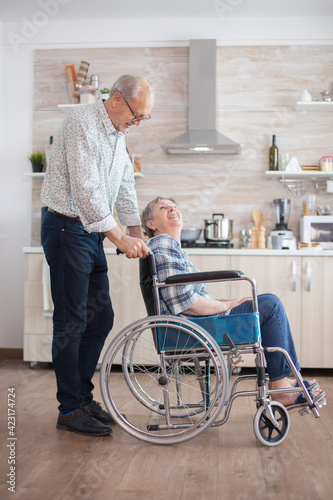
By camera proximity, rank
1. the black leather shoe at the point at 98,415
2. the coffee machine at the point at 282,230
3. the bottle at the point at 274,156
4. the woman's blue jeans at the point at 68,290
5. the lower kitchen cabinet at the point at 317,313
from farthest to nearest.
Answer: the bottle at the point at 274,156, the coffee machine at the point at 282,230, the lower kitchen cabinet at the point at 317,313, the black leather shoe at the point at 98,415, the woman's blue jeans at the point at 68,290

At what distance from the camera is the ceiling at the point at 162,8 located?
12.4 feet

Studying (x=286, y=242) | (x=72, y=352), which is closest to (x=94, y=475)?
(x=72, y=352)

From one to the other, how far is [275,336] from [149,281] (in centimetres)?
53

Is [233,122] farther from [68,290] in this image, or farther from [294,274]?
[68,290]

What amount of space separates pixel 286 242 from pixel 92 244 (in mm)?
1860

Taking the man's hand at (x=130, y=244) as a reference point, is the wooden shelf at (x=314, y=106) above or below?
above

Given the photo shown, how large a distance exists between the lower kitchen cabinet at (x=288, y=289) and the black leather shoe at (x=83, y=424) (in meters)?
1.28

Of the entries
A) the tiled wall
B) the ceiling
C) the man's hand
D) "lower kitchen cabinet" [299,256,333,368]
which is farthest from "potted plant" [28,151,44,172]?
the man's hand

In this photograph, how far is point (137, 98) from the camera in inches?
81.4

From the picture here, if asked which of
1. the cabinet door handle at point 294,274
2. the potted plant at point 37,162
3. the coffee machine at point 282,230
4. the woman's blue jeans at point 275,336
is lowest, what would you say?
the woman's blue jeans at point 275,336

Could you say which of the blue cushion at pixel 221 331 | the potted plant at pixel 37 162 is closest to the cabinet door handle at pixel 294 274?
the blue cushion at pixel 221 331

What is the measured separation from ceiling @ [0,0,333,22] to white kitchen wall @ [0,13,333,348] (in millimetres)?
60

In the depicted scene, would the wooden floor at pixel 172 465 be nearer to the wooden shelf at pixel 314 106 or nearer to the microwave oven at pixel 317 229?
the microwave oven at pixel 317 229

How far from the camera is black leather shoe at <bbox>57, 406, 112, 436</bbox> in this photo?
2.14 meters
